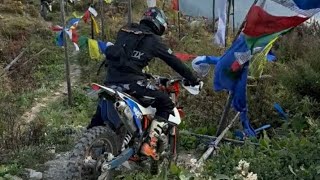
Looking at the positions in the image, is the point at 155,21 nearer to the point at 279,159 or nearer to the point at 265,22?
the point at 265,22

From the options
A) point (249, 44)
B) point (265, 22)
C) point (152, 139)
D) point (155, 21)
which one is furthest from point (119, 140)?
point (265, 22)

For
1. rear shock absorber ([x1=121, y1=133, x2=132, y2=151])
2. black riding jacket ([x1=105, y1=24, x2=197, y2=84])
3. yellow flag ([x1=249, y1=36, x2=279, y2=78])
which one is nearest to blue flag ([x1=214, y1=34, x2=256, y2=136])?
yellow flag ([x1=249, y1=36, x2=279, y2=78])

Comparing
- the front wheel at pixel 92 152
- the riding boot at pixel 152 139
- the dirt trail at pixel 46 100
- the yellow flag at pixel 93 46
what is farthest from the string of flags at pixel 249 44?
the dirt trail at pixel 46 100

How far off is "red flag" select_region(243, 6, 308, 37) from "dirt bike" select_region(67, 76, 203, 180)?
0.85 m

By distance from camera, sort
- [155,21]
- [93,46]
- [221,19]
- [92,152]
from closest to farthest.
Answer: [92,152] < [155,21] < [221,19] < [93,46]

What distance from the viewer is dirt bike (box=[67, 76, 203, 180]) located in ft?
15.1

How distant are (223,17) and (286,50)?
366 cm

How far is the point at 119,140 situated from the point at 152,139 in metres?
0.47

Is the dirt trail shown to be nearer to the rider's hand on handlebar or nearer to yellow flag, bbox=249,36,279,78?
the rider's hand on handlebar

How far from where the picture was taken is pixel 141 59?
5062 mm

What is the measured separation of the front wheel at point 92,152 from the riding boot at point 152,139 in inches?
14.2

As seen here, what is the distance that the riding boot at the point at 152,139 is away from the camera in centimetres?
527

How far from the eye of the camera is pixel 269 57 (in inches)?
279

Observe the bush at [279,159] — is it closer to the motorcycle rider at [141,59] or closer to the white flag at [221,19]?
the motorcycle rider at [141,59]
